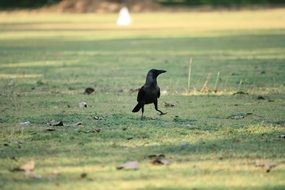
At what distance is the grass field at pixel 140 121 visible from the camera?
25.1ft

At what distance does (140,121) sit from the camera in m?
11.2

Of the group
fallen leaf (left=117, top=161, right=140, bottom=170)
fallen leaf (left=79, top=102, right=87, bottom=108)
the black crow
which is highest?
the black crow

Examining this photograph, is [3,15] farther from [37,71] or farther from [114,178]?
[114,178]

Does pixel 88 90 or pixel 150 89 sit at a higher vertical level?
pixel 150 89

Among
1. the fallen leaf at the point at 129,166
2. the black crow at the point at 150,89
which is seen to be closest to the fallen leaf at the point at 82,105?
the black crow at the point at 150,89

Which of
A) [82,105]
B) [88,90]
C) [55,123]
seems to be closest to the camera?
[55,123]

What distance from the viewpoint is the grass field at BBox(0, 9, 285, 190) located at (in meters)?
7.66

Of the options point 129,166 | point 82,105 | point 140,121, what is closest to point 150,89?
point 140,121

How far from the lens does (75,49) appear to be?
29516 mm

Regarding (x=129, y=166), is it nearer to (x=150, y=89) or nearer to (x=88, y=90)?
(x=150, y=89)

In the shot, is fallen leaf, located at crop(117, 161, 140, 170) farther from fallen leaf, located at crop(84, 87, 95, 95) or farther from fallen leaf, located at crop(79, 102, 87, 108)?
fallen leaf, located at crop(84, 87, 95, 95)

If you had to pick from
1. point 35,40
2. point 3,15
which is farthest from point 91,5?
point 35,40

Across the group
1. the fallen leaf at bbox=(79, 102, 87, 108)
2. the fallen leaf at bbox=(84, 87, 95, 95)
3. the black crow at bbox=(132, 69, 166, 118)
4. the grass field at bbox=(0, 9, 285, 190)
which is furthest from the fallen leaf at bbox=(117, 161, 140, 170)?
the fallen leaf at bbox=(84, 87, 95, 95)

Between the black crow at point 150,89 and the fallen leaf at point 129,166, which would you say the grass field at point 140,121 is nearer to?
the fallen leaf at point 129,166
